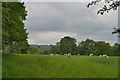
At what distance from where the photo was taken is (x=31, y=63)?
10.1 metres

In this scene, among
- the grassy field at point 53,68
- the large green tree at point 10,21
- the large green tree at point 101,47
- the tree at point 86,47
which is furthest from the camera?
the tree at point 86,47

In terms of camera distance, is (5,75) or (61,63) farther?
(61,63)

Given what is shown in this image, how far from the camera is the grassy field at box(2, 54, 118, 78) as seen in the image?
9.27m

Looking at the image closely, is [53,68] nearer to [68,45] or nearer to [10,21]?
[10,21]

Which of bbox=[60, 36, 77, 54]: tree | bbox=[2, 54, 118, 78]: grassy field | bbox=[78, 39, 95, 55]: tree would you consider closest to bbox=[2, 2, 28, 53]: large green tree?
bbox=[2, 54, 118, 78]: grassy field

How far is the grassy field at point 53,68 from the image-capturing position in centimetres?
927

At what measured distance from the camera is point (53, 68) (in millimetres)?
9648

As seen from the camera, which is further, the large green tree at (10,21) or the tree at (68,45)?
the tree at (68,45)

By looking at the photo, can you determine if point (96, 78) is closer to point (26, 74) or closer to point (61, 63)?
point (61, 63)

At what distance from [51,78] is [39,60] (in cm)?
214

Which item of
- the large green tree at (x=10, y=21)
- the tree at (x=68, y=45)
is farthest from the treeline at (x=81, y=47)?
the large green tree at (x=10, y=21)

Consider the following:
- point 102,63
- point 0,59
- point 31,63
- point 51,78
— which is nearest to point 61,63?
point 51,78

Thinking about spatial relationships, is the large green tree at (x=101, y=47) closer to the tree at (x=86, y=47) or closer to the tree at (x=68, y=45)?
the tree at (x=86, y=47)

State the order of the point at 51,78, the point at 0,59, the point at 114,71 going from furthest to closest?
the point at 0,59
the point at 114,71
the point at 51,78
